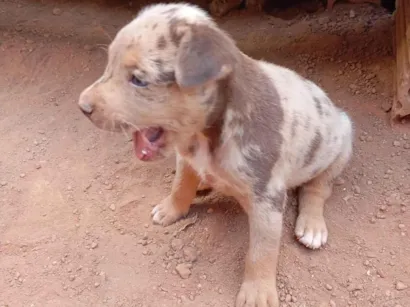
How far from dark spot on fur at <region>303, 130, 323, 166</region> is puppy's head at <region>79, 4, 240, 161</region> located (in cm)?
89

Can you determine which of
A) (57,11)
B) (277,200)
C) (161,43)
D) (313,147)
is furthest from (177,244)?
(57,11)

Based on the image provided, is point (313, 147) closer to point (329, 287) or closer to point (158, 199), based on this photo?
point (329, 287)

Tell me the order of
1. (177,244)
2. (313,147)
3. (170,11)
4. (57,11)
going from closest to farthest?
(170,11) → (313,147) → (177,244) → (57,11)

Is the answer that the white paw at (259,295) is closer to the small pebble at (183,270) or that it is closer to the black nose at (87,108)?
the small pebble at (183,270)

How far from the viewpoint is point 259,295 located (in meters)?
4.05

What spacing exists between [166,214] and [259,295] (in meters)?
0.95

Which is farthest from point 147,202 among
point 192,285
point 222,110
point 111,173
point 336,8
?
point 336,8

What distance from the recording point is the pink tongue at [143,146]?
12.3ft

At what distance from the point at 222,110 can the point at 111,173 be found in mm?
1673

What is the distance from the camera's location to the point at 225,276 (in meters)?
4.28

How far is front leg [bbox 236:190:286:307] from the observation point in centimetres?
385

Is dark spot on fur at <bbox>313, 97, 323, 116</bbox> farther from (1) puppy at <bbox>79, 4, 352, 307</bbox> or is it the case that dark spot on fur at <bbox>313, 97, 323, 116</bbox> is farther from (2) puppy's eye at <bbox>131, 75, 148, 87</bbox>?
(2) puppy's eye at <bbox>131, 75, 148, 87</bbox>

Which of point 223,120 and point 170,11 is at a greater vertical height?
point 170,11

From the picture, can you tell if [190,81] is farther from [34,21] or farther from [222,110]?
[34,21]
